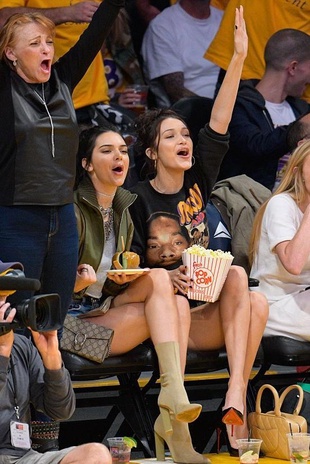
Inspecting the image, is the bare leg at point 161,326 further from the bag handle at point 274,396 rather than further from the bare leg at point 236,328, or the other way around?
the bag handle at point 274,396

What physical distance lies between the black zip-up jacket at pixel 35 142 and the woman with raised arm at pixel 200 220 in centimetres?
71

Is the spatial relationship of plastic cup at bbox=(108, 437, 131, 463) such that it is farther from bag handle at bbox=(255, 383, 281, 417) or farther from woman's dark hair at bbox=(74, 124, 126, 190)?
woman's dark hair at bbox=(74, 124, 126, 190)

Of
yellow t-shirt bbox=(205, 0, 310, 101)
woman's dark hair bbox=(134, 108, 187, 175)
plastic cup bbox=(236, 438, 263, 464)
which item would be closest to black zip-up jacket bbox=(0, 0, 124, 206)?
woman's dark hair bbox=(134, 108, 187, 175)

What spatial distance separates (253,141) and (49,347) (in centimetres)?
295

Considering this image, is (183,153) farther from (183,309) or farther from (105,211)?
(183,309)

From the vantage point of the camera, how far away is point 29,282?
11.7ft

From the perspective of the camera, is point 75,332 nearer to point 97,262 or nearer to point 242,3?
point 97,262

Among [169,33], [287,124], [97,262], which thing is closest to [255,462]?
[97,262]

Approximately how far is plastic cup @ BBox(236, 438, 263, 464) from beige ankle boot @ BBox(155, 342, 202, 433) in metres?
0.26

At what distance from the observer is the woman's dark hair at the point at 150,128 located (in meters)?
5.38

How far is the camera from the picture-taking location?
3.56 metres

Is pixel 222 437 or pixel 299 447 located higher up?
pixel 299 447

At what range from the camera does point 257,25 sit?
722cm

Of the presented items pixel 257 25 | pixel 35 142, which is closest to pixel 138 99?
pixel 257 25
